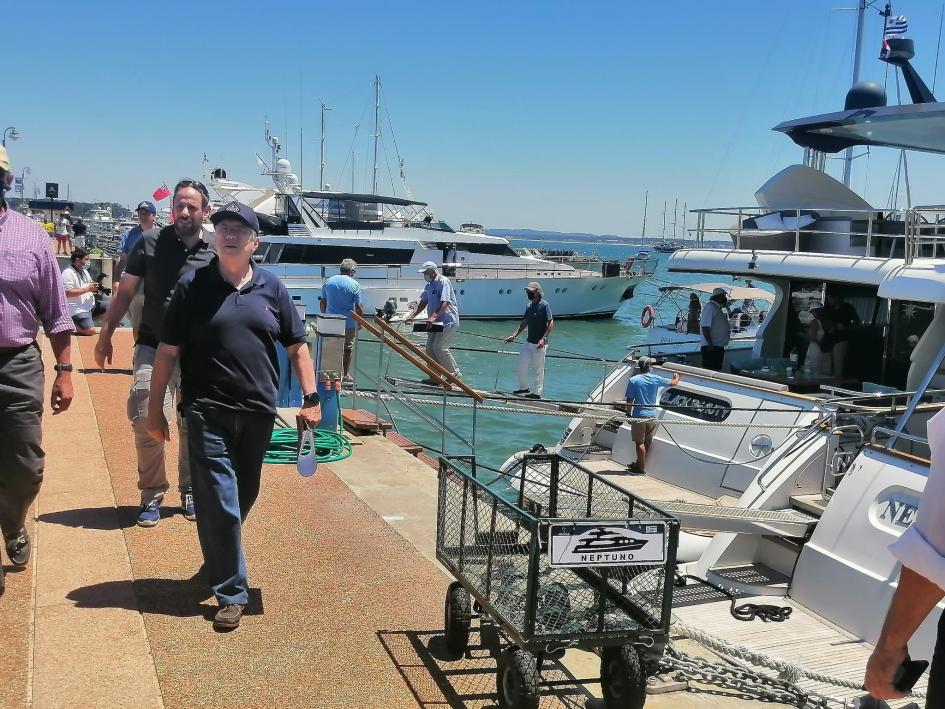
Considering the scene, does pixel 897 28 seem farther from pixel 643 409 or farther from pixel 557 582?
pixel 557 582

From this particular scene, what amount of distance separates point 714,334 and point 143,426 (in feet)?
27.1

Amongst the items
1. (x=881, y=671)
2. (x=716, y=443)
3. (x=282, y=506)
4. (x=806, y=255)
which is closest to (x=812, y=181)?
(x=806, y=255)

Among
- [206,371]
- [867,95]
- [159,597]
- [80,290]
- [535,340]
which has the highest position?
[867,95]

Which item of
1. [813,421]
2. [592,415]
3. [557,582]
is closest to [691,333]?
[592,415]

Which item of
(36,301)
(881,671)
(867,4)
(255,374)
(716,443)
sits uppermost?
(867,4)

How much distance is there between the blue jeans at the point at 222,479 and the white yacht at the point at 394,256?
2817 centimetres

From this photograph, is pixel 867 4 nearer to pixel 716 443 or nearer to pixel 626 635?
pixel 716 443

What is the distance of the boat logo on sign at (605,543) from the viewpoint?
363 cm

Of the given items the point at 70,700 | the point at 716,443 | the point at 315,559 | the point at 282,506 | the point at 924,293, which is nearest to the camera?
the point at 70,700

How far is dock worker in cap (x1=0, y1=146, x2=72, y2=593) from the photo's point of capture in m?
4.34

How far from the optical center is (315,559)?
17.7 ft

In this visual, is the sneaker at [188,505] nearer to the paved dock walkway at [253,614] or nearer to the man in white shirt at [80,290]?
the paved dock walkway at [253,614]

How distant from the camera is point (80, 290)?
13555mm

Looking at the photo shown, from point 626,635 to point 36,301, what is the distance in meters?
3.15
